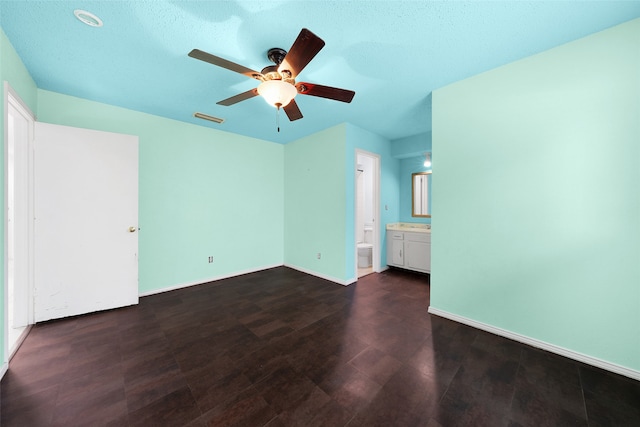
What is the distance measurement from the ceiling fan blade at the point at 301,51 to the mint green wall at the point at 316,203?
207 centimetres

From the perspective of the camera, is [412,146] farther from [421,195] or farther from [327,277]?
[327,277]

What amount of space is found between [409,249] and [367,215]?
71.7 inches

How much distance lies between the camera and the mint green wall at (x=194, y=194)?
3.12 metres

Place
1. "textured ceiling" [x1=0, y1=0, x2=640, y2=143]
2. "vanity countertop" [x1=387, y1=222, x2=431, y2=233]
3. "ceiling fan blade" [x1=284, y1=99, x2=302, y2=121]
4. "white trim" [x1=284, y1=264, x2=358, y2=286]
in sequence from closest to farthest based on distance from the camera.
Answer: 1. "textured ceiling" [x1=0, y1=0, x2=640, y2=143]
2. "ceiling fan blade" [x1=284, y1=99, x2=302, y2=121]
3. "white trim" [x1=284, y1=264, x2=358, y2=286]
4. "vanity countertop" [x1=387, y1=222, x2=431, y2=233]

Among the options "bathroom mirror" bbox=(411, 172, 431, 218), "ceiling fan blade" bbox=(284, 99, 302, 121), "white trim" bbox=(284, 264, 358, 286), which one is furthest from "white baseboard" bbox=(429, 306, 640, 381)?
"ceiling fan blade" bbox=(284, 99, 302, 121)

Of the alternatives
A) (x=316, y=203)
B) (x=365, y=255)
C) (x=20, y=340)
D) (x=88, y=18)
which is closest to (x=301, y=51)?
(x=88, y=18)

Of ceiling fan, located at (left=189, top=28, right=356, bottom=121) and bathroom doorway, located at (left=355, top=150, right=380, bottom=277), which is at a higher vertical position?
ceiling fan, located at (left=189, top=28, right=356, bottom=121)

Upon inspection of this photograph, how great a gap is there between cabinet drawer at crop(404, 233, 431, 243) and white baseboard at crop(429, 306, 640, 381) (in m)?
1.64

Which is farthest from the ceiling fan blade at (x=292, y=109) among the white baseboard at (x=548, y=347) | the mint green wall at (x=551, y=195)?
the white baseboard at (x=548, y=347)

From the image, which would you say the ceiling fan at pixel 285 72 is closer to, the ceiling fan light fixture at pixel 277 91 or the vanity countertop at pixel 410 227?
the ceiling fan light fixture at pixel 277 91

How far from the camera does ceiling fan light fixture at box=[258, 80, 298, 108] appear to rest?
173 centimetres

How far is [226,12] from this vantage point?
5.12 feet

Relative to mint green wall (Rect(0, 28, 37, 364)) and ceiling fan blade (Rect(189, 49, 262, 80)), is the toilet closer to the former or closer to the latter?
ceiling fan blade (Rect(189, 49, 262, 80))

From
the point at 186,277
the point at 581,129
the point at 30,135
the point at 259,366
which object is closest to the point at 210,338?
the point at 259,366
